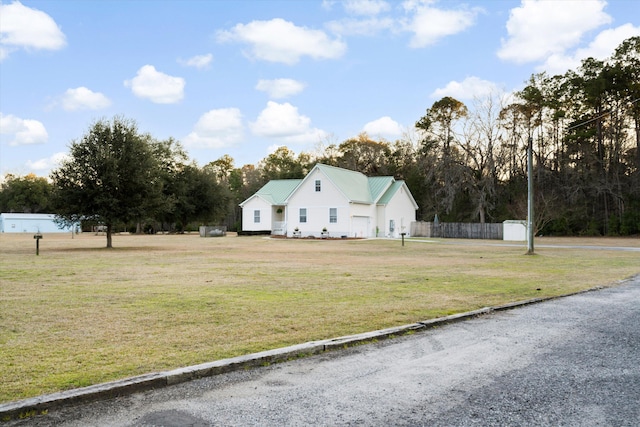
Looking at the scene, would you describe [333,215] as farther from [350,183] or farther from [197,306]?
[197,306]

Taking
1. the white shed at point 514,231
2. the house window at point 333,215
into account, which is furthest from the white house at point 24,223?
the white shed at point 514,231

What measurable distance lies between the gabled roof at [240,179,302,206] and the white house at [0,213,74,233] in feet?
158

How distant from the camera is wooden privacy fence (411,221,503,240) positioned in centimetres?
4828

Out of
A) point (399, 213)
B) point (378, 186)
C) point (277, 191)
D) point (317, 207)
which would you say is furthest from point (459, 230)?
point (277, 191)

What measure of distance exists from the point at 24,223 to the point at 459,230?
76117 mm

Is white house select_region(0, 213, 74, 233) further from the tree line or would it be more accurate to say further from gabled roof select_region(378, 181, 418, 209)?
gabled roof select_region(378, 181, 418, 209)

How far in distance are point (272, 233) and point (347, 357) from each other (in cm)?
4890

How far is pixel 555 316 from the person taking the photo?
8.81 meters

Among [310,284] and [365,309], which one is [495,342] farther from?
[310,284]

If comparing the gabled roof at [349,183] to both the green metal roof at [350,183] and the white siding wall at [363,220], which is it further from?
the white siding wall at [363,220]

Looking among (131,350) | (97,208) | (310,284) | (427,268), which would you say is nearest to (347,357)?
(131,350)

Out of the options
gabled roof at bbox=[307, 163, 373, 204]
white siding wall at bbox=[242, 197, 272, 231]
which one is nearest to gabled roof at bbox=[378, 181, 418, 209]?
gabled roof at bbox=[307, 163, 373, 204]

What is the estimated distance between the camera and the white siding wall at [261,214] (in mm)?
54969

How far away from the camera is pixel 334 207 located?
47438mm
